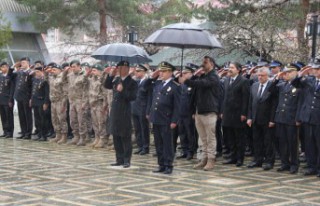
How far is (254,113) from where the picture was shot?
10.7 meters

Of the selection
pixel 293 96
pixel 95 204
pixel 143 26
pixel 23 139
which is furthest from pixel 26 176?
pixel 143 26

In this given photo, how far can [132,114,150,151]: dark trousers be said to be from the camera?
12.5m

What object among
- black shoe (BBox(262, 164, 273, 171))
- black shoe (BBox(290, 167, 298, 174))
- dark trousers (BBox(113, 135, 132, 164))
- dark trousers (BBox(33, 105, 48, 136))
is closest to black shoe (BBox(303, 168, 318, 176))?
black shoe (BBox(290, 167, 298, 174))

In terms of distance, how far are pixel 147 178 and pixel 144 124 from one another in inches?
136

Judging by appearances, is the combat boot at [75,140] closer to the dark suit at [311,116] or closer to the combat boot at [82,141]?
the combat boot at [82,141]

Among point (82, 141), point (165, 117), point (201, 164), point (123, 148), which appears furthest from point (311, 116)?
point (82, 141)

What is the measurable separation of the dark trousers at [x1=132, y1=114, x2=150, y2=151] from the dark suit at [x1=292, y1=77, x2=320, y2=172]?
3.50m

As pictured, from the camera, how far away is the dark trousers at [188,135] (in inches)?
468

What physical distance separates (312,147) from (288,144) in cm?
40

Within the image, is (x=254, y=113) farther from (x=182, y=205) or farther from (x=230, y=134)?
(x=182, y=205)

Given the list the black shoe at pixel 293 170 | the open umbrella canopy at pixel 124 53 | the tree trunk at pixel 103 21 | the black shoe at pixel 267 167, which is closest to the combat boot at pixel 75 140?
the open umbrella canopy at pixel 124 53

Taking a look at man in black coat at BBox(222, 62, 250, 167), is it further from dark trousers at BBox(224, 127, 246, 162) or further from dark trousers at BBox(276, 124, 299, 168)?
dark trousers at BBox(276, 124, 299, 168)

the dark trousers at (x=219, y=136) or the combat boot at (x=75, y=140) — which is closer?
the dark trousers at (x=219, y=136)

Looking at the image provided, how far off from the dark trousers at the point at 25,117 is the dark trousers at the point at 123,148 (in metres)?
4.86
